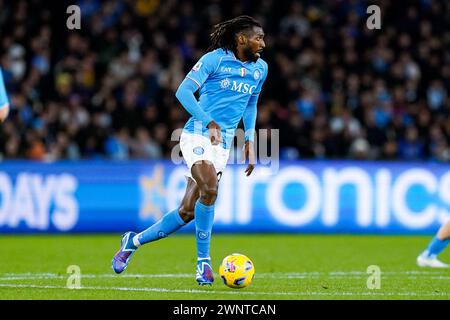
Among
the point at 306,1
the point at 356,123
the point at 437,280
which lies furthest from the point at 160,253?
the point at 306,1

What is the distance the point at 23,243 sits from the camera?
13789 mm

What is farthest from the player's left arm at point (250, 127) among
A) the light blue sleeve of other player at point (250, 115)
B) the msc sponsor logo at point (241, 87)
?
the msc sponsor logo at point (241, 87)

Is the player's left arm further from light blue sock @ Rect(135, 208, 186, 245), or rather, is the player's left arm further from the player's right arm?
light blue sock @ Rect(135, 208, 186, 245)

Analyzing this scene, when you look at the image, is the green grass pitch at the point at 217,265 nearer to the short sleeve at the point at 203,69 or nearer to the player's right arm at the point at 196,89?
the player's right arm at the point at 196,89

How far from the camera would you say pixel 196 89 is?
8.45 meters

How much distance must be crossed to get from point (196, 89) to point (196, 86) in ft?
0.11

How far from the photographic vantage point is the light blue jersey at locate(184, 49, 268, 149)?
28.2 ft

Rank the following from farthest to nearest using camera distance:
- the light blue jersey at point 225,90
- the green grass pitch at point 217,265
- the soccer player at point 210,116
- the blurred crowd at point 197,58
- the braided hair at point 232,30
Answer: the blurred crowd at point 197,58 < the braided hair at point 232,30 < the light blue jersey at point 225,90 < the soccer player at point 210,116 < the green grass pitch at point 217,265

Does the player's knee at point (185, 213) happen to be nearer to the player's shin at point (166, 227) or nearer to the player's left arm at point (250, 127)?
the player's shin at point (166, 227)

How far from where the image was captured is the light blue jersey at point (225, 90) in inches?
338

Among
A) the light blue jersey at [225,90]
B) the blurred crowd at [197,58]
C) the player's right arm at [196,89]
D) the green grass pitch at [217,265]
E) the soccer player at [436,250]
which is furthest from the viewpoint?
the blurred crowd at [197,58]

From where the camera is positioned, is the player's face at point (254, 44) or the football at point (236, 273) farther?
the player's face at point (254, 44)

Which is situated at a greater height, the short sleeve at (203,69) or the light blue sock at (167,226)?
the short sleeve at (203,69)

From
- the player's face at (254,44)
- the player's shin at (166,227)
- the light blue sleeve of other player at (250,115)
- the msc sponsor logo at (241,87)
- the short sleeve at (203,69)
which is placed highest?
the player's face at (254,44)
